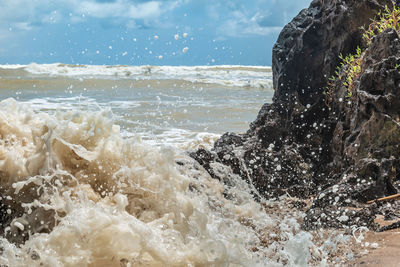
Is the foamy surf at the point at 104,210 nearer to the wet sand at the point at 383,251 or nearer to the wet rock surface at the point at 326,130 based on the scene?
the wet sand at the point at 383,251

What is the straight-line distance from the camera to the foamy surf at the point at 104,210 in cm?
233

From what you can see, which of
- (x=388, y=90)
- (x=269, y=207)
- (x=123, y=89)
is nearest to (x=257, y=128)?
(x=269, y=207)

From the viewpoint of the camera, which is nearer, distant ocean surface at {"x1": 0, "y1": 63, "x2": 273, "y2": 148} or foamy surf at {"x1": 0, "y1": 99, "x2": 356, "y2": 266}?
foamy surf at {"x1": 0, "y1": 99, "x2": 356, "y2": 266}

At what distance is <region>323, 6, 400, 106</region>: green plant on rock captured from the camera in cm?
484

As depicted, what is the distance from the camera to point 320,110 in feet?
17.7

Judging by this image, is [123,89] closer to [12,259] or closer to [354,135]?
[354,135]

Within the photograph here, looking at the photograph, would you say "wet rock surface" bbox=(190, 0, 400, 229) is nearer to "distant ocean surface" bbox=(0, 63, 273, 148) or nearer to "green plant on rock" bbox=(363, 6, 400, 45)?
"green plant on rock" bbox=(363, 6, 400, 45)

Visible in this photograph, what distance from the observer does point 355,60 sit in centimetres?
511

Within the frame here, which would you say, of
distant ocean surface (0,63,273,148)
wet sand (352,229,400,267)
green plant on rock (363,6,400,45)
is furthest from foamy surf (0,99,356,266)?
green plant on rock (363,6,400,45)

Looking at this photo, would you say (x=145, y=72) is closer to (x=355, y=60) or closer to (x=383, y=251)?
(x=355, y=60)

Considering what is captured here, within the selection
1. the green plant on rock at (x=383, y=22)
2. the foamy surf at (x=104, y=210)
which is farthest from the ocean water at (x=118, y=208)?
the green plant on rock at (x=383, y=22)

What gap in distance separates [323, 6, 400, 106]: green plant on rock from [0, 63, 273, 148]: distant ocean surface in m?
2.54

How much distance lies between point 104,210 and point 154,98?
1289 cm

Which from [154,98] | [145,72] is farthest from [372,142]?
[145,72]
